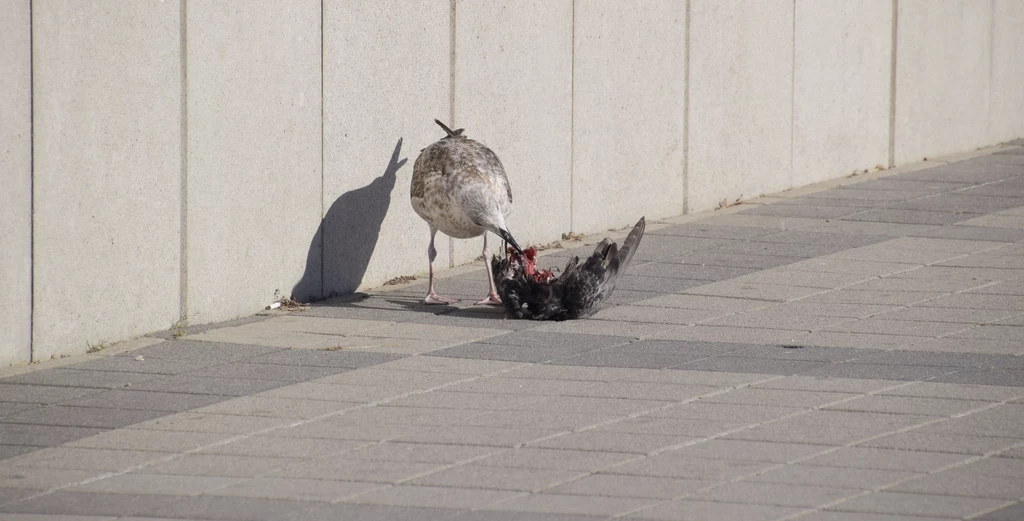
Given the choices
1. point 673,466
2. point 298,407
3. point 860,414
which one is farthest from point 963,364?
point 298,407

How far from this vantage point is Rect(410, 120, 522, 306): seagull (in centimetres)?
862

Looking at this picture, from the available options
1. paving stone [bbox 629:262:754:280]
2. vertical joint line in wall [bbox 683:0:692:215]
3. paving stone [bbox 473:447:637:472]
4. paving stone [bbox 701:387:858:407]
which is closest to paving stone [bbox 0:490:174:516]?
paving stone [bbox 473:447:637:472]

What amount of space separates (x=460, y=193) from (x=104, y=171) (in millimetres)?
2214

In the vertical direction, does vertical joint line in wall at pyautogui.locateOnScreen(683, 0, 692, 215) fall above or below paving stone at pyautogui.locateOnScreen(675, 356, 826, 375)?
above

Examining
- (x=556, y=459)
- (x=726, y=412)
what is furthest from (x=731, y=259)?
(x=556, y=459)

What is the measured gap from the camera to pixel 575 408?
245 inches

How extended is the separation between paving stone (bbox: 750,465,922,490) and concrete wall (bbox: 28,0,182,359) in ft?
13.1

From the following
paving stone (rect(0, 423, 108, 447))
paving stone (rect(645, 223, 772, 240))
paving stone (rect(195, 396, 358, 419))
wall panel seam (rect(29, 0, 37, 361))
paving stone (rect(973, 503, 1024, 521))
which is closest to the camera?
paving stone (rect(973, 503, 1024, 521))

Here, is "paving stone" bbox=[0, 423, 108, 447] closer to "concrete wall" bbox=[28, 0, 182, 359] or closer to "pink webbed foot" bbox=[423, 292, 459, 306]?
"concrete wall" bbox=[28, 0, 182, 359]

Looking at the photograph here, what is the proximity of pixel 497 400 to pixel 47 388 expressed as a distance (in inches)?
87.1

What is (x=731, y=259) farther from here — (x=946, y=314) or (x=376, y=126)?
(x=376, y=126)

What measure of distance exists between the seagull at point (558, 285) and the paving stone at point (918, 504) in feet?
10.7

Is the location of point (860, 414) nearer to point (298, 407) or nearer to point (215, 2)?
point (298, 407)

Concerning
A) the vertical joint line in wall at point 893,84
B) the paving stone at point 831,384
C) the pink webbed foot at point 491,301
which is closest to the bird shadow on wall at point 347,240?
the pink webbed foot at point 491,301
